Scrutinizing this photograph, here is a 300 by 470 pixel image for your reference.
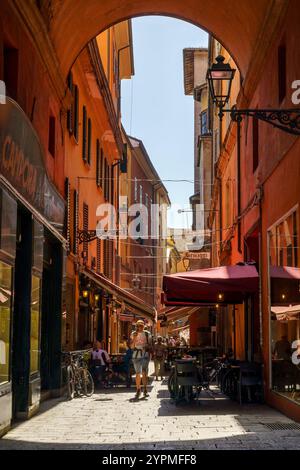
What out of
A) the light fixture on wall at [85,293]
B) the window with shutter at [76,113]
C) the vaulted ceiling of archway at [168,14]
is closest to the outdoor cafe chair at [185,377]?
the vaulted ceiling of archway at [168,14]

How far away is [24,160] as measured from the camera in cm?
1288

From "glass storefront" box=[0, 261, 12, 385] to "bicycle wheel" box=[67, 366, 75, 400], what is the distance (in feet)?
18.5

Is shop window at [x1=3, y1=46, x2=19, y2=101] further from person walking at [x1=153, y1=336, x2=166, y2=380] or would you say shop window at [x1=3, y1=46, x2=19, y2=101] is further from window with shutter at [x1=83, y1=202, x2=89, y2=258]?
person walking at [x1=153, y1=336, x2=166, y2=380]

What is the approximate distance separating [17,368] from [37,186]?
3.29 meters

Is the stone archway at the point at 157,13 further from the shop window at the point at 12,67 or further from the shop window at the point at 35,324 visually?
the shop window at the point at 35,324

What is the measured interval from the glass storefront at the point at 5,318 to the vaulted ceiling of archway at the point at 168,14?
20.1ft

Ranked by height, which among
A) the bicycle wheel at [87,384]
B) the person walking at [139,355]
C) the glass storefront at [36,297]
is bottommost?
the bicycle wheel at [87,384]

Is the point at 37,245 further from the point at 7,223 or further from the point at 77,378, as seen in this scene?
the point at 77,378

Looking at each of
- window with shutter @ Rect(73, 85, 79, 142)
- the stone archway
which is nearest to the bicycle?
the stone archway

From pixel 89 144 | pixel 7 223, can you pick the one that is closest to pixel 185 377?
pixel 7 223

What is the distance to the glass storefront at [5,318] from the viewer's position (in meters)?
11.5

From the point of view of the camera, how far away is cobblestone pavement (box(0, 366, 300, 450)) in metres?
10.3
